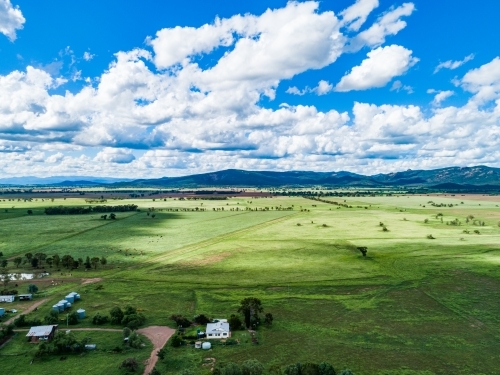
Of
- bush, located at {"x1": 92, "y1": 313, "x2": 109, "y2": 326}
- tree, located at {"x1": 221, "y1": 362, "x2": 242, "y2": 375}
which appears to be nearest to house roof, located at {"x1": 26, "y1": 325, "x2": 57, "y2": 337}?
bush, located at {"x1": 92, "y1": 313, "x2": 109, "y2": 326}

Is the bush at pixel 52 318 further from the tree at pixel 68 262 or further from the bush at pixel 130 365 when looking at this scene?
the tree at pixel 68 262

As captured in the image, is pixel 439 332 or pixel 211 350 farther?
pixel 439 332

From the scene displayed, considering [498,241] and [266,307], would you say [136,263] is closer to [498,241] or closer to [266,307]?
[266,307]

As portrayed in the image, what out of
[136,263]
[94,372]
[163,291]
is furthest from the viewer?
[136,263]

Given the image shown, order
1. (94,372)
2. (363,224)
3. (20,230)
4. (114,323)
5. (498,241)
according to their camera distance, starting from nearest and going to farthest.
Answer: (94,372), (114,323), (498,241), (20,230), (363,224)

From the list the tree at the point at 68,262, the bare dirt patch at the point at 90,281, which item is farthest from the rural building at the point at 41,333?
the tree at the point at 68,262

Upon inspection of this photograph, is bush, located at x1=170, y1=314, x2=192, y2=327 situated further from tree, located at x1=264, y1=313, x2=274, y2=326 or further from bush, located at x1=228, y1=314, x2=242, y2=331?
tree, located at x1=264, y1=313, x2=274, y2=326

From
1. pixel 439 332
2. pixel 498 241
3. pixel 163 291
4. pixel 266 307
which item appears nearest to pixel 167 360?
pixel 266 307
